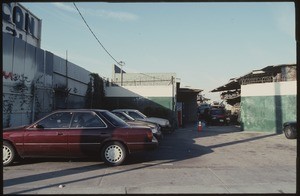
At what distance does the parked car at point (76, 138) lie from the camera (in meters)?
8.41

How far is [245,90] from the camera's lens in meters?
22.7

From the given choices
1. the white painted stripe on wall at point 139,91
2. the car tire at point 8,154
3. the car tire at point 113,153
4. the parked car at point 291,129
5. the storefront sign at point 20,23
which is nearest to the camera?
the car tire at point 8,154

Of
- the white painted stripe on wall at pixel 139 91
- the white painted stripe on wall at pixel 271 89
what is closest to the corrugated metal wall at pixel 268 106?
the white painted stripe on wall at pixel 271 89

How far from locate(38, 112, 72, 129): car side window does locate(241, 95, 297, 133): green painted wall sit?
15.6m

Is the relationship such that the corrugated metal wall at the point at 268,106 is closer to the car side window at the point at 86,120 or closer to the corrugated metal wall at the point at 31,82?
the corrugated metal wall at the point at 31,82

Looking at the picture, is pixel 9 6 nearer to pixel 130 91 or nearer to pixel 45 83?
pixel 45 83

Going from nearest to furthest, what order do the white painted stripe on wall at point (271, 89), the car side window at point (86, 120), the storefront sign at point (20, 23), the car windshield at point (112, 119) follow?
the car side window at point (86, 120) → the car windshield at point (112, 119) → the storefront sign at point (20, 23) → the white painted stripe on wall at point (271, 89)

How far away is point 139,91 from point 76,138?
17.8m

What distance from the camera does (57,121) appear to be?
868 cm

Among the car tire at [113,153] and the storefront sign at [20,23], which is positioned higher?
the storefront sign at [20,23]

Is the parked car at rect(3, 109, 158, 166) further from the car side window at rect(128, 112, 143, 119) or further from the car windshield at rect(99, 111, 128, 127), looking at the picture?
the car side window at rect(128, 112, 143, 119)

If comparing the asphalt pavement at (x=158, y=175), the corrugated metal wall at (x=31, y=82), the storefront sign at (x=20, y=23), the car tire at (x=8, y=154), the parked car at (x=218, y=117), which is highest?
the storefront sign at (x=20, y=23)

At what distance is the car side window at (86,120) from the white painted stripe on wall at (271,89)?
15134mm

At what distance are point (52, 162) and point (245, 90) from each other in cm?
1691
